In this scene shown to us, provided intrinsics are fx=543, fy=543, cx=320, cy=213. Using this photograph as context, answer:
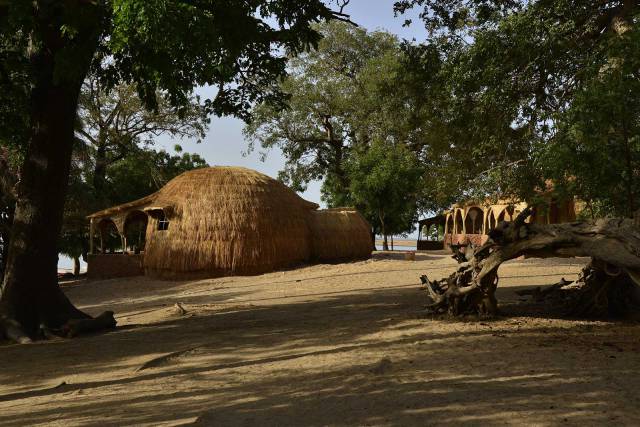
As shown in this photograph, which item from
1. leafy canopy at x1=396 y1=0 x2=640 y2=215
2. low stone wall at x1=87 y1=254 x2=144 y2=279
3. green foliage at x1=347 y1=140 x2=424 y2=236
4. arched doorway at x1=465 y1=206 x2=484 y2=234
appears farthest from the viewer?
arched doorway at x1=465 y1=206 x2=484 y2=234

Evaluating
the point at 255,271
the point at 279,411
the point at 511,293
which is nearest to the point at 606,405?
the point at 279,411

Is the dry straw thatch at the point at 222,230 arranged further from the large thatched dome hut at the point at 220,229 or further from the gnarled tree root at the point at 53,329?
the gnarled tree root at the point at 53,329

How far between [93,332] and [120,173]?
19.8m

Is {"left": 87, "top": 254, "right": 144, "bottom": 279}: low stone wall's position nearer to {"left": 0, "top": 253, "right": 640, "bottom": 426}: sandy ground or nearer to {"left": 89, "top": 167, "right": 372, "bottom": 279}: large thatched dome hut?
{"left": 89, "top": 167, "right": 372, "bottom": 279}: large thatched dome hut

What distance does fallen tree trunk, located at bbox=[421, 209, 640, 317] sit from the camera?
6770 mm

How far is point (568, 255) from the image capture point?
7336mm

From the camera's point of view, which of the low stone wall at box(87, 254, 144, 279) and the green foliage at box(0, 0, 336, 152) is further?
the low stone wall at box(87, 254, 144, 279)

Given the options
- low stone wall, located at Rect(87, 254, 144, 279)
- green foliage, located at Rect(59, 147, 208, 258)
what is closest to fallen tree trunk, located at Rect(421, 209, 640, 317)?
low stone wall, located at Rect(87, 254, 144, 279)

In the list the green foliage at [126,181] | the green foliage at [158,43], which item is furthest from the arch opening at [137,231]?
the green foliage at [158,43]

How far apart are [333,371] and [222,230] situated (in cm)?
1251

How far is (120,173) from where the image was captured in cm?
2798

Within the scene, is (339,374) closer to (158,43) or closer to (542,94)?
(158,43)

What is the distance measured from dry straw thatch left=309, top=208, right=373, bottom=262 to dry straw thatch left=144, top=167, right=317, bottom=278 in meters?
1.17

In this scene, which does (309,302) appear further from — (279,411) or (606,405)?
(606,405)
